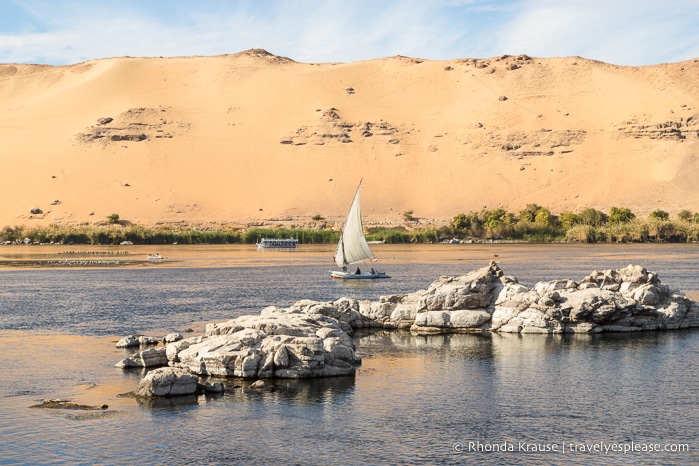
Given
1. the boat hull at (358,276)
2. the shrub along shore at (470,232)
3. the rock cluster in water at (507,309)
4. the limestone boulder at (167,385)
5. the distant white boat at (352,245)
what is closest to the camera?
the limestone boulder at (167,385)

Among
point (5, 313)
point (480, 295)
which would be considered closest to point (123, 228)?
point (5, 313)

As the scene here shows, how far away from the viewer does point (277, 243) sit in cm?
8256

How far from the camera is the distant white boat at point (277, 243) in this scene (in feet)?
267

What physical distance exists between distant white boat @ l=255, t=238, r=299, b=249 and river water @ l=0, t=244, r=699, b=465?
153 feet

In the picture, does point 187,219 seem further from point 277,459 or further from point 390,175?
point 277,459

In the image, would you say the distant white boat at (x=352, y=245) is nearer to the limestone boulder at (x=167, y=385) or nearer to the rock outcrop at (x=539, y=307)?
the rock outcrop at (x=539, y=307)

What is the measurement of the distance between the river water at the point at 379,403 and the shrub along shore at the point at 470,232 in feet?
181

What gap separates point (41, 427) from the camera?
16.7 m

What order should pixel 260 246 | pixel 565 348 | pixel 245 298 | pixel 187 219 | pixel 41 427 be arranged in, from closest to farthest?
pixel 41 427 → pixel 565 348 → pixel 245 298 → pixel 260 246 → pixel 187 219

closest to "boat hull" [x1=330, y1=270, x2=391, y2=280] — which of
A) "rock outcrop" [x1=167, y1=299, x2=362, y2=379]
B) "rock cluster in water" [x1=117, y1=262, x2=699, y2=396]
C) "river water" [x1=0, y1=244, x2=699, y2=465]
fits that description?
"river water" [x1=0, y1=244, x2=699, y2=465]

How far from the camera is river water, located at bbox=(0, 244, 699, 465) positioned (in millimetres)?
15344

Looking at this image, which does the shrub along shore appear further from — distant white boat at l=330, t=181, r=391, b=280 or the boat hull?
the boat hull

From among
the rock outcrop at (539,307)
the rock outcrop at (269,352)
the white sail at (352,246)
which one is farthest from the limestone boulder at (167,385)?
the white sail at (352,246)

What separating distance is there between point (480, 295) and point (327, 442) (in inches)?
549
